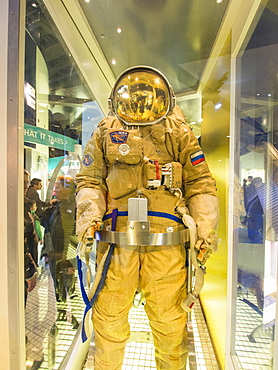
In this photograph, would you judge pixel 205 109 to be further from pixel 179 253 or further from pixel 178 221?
pixel 179 253

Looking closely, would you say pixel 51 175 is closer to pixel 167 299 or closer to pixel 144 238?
pixel 144 238

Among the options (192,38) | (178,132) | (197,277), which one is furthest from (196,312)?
(192,38)

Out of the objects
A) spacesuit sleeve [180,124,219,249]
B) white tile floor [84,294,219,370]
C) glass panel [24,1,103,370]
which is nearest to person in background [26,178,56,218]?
glass panel [24,1,103,370]

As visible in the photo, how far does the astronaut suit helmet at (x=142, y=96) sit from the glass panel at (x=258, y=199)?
1.43ft

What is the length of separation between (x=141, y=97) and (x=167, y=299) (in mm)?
956

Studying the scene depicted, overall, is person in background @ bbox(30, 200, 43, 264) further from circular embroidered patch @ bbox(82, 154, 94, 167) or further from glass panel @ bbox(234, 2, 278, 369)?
A: glass panel @ bbox(234, 2, 278, 369)

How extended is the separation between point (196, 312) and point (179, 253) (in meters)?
0.96

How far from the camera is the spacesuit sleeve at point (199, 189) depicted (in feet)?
3.30

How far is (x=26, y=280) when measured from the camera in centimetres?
99

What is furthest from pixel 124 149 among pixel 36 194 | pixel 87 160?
pixel 36 194

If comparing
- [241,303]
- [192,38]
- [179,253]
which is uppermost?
[192,38]

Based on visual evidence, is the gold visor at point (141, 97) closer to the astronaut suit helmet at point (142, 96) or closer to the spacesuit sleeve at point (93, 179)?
the astronaut suit helmet at point (142, 96)

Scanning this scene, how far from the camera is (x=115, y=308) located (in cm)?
99

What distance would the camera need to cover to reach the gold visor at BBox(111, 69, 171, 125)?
1023 mm
